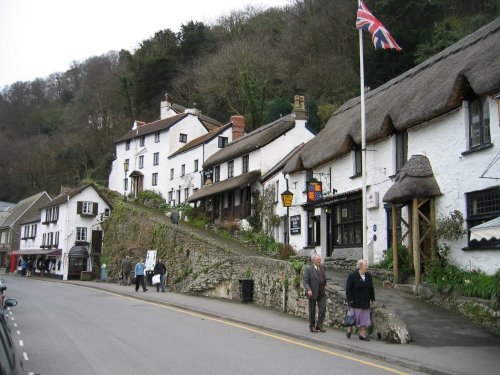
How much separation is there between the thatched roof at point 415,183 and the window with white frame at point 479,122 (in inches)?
67.7

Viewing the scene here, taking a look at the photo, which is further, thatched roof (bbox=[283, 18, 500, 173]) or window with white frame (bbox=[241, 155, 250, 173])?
window with white frame (bbox=[241, 155, 250, 173])

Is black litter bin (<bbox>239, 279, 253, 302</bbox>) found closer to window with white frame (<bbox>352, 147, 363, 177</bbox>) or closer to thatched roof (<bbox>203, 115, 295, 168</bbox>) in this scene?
window with white frame (<bbox>352, 147, 363, 177</bbox>)

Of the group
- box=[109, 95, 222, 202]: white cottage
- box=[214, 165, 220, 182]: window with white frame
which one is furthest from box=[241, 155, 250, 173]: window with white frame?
box=[109, 95, 222, 202]: white cottage

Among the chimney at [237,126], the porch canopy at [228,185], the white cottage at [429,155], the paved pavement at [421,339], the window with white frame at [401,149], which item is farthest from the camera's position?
the chimney at [237,126]

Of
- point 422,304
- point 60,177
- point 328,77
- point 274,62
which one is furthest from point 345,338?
point 60,177

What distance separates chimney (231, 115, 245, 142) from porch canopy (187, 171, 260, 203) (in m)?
8.41

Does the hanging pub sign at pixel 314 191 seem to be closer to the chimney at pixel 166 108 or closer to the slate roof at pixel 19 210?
the chimney at pixel 166 108

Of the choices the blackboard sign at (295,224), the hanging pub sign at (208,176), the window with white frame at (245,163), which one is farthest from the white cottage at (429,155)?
the hanging pub sign at (208,176)

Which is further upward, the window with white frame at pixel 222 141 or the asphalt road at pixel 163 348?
the window with white frame at pixel 222 141

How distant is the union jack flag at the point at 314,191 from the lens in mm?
26422

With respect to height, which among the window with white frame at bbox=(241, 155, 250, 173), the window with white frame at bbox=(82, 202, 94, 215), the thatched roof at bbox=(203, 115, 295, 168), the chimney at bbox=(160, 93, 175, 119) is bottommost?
the window with white frame at bbox=(82, 202, 94, 215)

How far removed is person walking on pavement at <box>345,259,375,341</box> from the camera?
1216cm

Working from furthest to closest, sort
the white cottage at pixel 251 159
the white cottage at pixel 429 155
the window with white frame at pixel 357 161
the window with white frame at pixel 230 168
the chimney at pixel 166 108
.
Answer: the chimney at pixel 166 108 < the window with white frame at pixel 230 168 < the white cottage at pixel 251 159 < the window with white frame at pixel 357 161 < the white cottage at pixel 429 155

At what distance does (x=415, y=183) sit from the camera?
1719 cm
